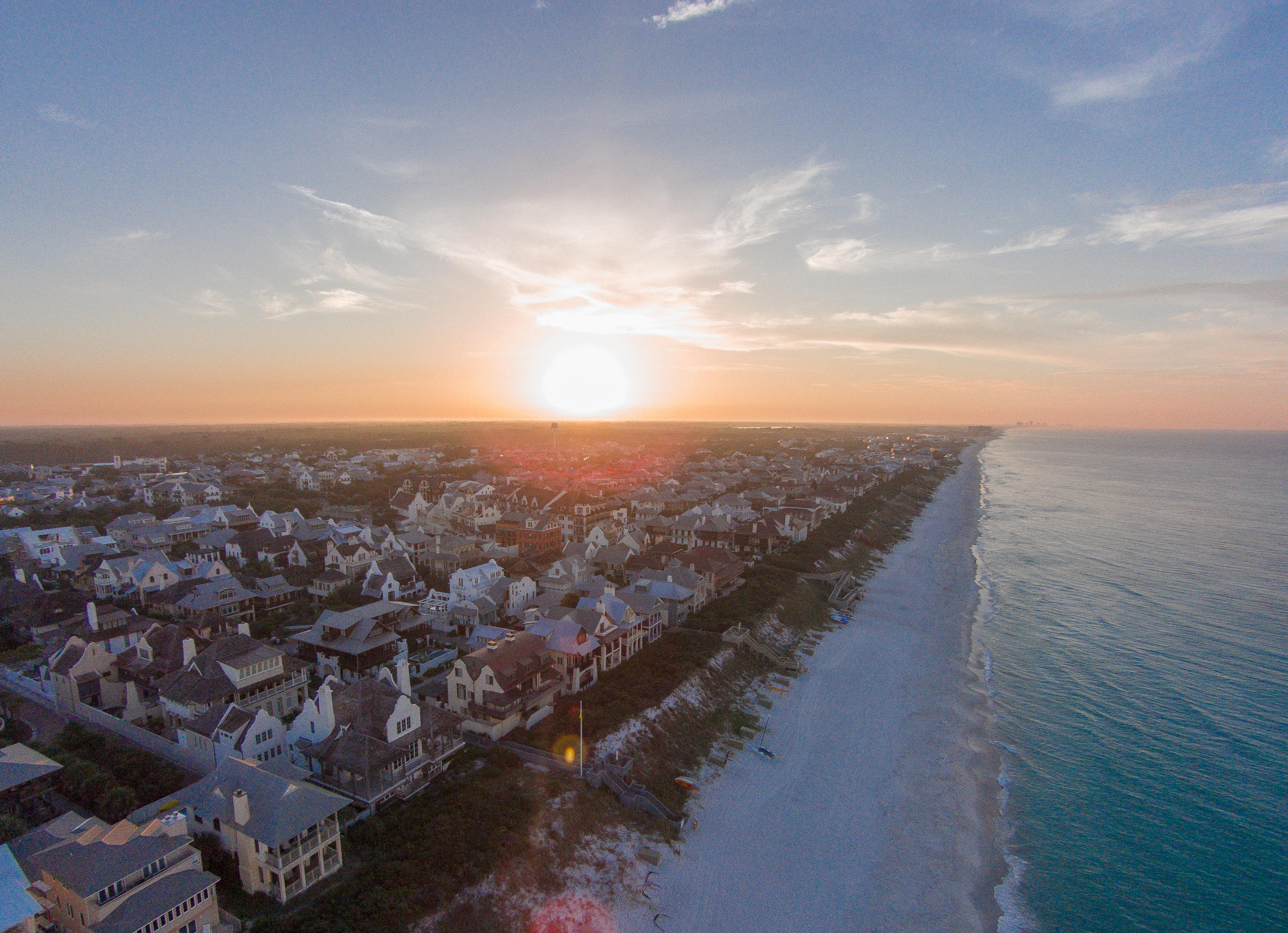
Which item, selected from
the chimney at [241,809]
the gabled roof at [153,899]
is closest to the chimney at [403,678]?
the chimney at [241,809]

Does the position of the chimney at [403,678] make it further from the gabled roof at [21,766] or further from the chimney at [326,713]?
the gabled roof at [21,766]

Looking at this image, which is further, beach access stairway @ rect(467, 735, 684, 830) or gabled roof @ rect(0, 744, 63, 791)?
beach access stairway @ rect(467, 735, 684, 830)

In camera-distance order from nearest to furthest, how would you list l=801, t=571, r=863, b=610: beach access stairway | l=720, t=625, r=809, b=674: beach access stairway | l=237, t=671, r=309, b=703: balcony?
l=237, t=671, r=309, b=703: balcony, l=720, t=625, r=809, b=674: beach access stairway, l=801, t=571, r=863, b=610: beach access stairway

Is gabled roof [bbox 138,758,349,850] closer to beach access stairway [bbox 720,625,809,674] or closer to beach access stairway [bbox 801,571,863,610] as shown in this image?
beach access stairway [bbox 720,625,809,674]

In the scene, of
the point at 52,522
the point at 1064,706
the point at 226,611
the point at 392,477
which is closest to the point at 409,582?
the point at 226,611

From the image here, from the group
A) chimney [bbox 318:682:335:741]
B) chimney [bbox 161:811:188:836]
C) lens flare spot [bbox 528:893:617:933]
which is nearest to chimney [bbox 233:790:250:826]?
chimney [bbox 161:811:188:836]

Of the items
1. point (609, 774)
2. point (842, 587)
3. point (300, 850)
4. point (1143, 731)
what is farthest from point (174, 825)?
point (842, 587)

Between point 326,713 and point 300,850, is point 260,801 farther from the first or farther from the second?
point 326,713
